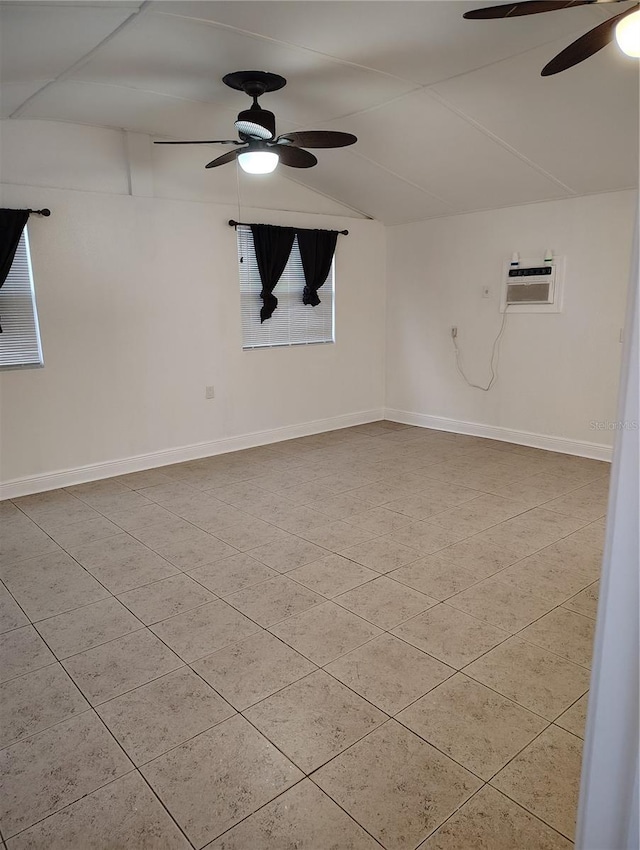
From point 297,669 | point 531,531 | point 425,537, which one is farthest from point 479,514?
point 297,669

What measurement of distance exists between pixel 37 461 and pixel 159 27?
3089 millimetres

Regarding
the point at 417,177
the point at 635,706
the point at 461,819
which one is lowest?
the point at 461,819

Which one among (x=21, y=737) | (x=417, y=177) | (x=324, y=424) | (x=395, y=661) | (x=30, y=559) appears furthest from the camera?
(x=324, y=424)

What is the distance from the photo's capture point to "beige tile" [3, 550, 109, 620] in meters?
2.79

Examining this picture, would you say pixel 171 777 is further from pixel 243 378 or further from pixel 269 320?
pixel 269 320

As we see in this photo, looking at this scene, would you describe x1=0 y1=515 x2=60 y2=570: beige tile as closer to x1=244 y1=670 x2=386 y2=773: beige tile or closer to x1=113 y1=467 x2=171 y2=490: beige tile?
x1=113 y1=467 x2=171 y2=490: beige tile

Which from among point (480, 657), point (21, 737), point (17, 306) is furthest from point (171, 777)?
point (17, 306)

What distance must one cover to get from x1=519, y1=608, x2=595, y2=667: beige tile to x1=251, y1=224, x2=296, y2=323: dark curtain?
3799 mm

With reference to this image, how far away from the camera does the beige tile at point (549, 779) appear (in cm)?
163

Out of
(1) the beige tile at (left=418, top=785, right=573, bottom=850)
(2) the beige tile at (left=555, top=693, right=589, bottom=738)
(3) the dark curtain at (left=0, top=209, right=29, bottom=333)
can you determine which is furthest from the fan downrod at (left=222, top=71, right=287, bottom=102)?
(1) the beige tile at (left=418, top=785, right=573, bottom=850)

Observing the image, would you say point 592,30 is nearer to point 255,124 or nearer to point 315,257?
point 255,124

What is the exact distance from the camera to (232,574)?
3070 mm

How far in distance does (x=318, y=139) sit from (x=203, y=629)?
103 inches

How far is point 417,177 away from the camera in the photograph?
5035 millimetres
